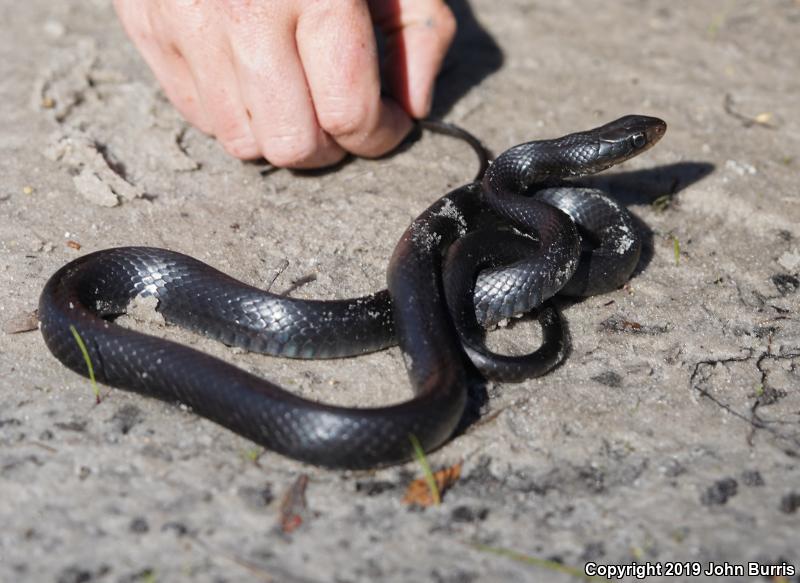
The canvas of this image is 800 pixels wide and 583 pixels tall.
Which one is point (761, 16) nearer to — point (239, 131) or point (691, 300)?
point (691, 300)

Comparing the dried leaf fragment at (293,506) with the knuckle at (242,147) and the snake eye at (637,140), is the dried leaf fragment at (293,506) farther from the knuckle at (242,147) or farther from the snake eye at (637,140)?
the snake eye at (637,140)

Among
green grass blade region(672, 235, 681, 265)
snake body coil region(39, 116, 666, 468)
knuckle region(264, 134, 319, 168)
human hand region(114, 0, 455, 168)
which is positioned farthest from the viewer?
knuckle region(264, 134, 319, 168)

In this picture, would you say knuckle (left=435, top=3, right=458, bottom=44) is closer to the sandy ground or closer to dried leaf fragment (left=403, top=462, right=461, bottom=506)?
the sandy ground

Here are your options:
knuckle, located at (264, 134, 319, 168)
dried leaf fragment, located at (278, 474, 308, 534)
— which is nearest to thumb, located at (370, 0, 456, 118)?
knuckle, located at (264, 134, 319, 168)

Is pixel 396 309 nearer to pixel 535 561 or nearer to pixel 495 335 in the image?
pixel 495 335

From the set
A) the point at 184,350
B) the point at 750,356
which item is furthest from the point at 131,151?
the point at 750,356

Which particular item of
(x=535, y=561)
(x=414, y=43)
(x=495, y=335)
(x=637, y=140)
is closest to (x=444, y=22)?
(x=414, y=43)

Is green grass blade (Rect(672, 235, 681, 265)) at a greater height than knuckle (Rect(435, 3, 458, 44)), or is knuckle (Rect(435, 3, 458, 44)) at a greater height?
knuckle (Rect(435, 3, 458, 44))
